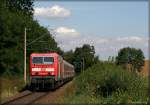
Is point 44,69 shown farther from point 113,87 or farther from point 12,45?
point 12,45

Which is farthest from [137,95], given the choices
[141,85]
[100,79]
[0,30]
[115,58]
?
[0,30]

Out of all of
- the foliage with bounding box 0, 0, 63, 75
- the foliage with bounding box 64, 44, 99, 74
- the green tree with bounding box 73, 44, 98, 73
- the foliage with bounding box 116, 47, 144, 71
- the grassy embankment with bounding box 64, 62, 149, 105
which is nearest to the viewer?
the grassy embankment with bounding box 64, 62, 149, 105

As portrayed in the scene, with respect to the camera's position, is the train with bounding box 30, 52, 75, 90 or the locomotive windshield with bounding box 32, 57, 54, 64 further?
the locomotive windshield with bounding box 32, 57, 54, 64

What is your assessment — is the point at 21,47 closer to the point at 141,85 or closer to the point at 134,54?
the point at 134,54

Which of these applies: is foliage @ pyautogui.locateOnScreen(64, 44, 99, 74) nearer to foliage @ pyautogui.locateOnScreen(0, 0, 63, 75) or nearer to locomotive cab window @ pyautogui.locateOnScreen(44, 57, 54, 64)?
locomotive cab window @ pyautogui.locateOnScreen(44, 57, 54, 64)

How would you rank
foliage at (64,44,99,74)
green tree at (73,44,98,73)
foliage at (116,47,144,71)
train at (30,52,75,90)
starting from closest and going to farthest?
1. foliage at (116,47,144,71)
2. train at (30,52,75,90)
3. green tree at (73,44,98,73)
4. foliage at (64,44,99,74)

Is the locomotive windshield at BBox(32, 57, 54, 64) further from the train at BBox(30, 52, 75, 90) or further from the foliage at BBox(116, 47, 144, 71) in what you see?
the foliage at BBox(116, 47, 144, 71)

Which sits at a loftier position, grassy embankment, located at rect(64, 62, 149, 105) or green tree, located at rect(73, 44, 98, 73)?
green tree, located at rect(73, 44, 98, 73)

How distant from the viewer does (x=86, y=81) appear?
31.2 meters

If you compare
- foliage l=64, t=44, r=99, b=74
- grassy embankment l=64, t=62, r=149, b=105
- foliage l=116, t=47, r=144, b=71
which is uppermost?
foliage l=64, t=44, r=99, b=74

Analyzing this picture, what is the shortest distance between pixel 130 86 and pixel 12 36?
1786 inches

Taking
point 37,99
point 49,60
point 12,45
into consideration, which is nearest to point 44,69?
point 49,60

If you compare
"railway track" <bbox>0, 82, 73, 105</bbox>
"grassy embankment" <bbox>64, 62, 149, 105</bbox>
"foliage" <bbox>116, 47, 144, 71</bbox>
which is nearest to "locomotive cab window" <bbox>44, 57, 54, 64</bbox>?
"railway track" <bbox>0, 82, 73, 105</bbox>

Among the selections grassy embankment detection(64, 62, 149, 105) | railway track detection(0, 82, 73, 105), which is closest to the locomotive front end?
railway track detection(0, 82, 73, 105)
